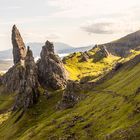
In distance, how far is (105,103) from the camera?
178125 millimetres

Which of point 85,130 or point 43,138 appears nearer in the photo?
point 85,130

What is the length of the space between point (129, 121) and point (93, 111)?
50.2 metres

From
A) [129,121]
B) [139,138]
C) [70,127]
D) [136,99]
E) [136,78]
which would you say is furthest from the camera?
[136,78]

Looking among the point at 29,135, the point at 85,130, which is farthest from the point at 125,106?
the point at 29,135

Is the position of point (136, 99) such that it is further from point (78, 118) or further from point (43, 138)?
point (43, 138)

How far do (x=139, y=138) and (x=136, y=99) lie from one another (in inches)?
1743

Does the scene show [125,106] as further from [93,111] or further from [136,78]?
[136,78]

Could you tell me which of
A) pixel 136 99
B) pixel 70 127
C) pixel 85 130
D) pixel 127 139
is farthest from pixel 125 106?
pixel 127 139

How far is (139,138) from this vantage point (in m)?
105

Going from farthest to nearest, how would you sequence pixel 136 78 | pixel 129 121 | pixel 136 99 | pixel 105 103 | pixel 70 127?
pixel 136 78
pixel 105 103
pixel 70 127
pixel 136 99
pixel 129 121

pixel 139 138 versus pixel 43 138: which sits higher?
pixel 139 138

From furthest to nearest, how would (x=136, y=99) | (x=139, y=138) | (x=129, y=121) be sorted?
(x=136, y=99)
(x=129, y=121)
(x=139, y=138)

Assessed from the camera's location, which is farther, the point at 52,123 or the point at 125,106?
the point at 52,123

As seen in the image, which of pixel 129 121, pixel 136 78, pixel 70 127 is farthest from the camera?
pixel 136 78
